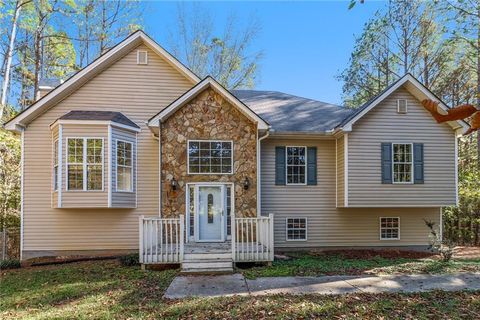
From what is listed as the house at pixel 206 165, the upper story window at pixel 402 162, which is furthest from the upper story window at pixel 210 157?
the upper story window at pixel 402 162

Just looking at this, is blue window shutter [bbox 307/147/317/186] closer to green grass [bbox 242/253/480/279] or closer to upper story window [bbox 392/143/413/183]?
upper story window [bbox 392/143/413/183]

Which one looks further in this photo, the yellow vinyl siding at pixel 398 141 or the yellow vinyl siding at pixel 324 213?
the yellow vinyl siding at pixel 324 213

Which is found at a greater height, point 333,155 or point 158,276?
point 333,155

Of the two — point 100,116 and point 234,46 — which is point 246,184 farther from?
point 234,46

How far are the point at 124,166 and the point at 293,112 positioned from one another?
663cm

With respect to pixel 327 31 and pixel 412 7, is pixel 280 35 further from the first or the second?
pixel 412 7

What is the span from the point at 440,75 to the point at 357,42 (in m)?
5.54

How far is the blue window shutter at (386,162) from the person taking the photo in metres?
11.5

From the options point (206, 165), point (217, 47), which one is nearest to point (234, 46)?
point (217, 47)

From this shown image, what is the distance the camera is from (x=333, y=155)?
493 inches

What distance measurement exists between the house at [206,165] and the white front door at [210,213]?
3cm

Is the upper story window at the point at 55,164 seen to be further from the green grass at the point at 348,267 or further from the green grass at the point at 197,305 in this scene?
the green grass at the point at 348,267

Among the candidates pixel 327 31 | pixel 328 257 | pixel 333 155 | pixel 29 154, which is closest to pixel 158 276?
pixel 328 257

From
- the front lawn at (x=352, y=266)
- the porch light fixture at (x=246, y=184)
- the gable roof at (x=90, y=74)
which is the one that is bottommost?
the front lawn at (x=352, y=266)
